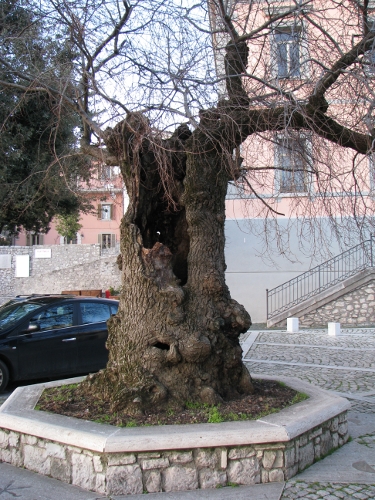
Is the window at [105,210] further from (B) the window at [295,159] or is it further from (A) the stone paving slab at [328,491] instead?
(A) the stone paving slab at [328,491]

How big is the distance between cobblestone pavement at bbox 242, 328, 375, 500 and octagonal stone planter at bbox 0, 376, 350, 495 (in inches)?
13.0

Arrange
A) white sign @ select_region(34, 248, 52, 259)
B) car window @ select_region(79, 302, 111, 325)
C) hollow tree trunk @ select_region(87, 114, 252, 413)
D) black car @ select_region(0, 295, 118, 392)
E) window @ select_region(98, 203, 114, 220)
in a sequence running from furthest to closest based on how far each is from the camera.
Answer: white sign @ select_region(34, 248, 52, 259), window @ select_region(98, 203, 114, 220), car window @ select_region(79, 302, 111, 325), black car @ select_region(0, 295, 118, 392), hollow tree trunk @ select_region(87, 114, 252, 413)

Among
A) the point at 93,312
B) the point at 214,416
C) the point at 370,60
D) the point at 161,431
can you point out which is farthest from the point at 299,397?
the point at 93,312

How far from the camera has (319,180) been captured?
5.90 m

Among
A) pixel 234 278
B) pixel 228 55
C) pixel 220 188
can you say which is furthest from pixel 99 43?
pixel 234 278

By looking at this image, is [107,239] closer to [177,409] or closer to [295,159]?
[295,159]

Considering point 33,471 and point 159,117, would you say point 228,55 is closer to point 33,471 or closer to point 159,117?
point 159,117

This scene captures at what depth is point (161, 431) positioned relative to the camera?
4.07 metres

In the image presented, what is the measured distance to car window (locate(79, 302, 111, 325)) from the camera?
868 cm

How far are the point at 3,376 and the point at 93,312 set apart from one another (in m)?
1.92

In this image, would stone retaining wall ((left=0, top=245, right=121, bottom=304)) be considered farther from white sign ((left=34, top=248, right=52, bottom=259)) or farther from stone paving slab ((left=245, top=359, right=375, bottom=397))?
stone paving slab ((left=245, top=359, right=375, bottom=397))

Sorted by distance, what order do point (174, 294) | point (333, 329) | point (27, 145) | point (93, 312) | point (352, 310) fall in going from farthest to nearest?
point (352, 310), point (333, 329), point (27, 145), point (93, 312), point (174, 294)

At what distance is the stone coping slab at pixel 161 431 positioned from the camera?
12.7ft

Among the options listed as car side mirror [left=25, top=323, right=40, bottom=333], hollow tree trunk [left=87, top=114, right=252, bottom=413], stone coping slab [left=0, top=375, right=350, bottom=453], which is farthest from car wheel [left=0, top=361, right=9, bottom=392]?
stone coping slab [left=0, top=375, right=350, bottom=453]
